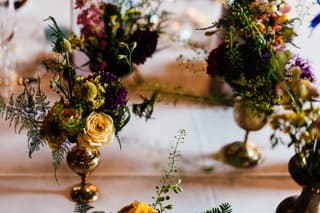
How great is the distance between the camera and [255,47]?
3.69ft

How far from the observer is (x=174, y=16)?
1722 millimetres

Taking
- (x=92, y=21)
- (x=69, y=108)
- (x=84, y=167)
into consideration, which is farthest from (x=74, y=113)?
(x=92, y=21)

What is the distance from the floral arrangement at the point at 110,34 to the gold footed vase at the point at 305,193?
47 cm

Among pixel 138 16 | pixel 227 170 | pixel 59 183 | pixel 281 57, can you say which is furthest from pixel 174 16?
pixel 281 57

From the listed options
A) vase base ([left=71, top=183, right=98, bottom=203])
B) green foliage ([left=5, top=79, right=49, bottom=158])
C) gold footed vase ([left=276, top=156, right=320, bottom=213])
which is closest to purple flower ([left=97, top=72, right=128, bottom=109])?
green foliage ([left=5, top=79, right=49, bottom=158])

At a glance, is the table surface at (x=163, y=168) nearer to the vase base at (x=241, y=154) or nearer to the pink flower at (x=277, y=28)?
the vase base at (x=241, y=154)

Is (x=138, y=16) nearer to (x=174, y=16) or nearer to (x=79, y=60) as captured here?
(x=79, y=60)

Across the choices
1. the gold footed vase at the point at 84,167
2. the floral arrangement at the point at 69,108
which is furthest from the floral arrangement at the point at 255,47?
the gold footed vase at the point at 84,167

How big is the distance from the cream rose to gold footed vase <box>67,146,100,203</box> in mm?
108

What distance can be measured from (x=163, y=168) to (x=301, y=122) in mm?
442

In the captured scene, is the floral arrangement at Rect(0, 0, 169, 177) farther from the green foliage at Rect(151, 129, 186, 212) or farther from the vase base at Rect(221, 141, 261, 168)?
the vase base at Rect(221, 141, 261, 168)

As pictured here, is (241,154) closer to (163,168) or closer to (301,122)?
(163,168)

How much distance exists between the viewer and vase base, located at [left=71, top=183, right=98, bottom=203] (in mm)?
1123

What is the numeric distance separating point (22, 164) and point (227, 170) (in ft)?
1.50
